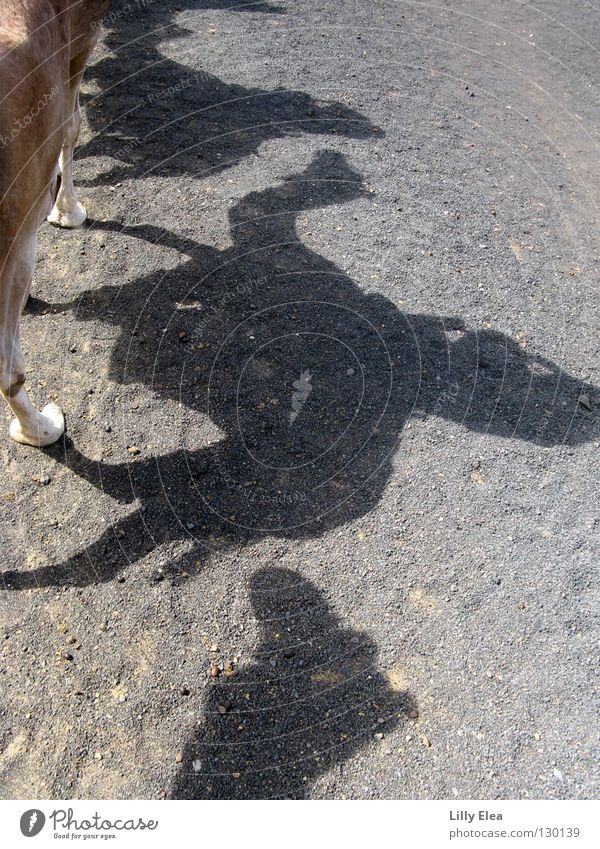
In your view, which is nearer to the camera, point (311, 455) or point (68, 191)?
point (311, 455)

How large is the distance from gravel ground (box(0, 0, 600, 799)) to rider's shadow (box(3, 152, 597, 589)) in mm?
23

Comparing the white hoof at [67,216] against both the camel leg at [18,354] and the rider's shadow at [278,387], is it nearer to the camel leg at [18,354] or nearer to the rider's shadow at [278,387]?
the rider's shadow at [278,387]

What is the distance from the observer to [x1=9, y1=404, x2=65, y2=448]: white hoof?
4.81m

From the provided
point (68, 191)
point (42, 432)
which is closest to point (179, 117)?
point (68, 191)

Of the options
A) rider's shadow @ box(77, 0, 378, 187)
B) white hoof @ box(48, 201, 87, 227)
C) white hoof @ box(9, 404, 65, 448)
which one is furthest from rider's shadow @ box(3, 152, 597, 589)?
rider's shadow @ box(77, 0, 378, 187)

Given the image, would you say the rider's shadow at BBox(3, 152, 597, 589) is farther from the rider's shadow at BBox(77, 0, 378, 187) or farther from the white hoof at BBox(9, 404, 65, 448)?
the rider's shadow at BBox(77, 0, 378, 187)

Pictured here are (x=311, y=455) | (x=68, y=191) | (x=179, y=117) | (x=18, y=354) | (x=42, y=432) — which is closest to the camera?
(x=18, y=354)

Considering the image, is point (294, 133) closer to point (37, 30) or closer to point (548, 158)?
point (548, 158)

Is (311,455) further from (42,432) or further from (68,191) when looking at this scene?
(68,191)

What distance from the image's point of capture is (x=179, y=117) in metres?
7.87

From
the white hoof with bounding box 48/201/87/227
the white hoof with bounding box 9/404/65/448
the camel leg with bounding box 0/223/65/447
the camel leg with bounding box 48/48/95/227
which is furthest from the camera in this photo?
the white hoof with bounding box 48/201/87/227

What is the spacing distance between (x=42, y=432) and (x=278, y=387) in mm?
1724

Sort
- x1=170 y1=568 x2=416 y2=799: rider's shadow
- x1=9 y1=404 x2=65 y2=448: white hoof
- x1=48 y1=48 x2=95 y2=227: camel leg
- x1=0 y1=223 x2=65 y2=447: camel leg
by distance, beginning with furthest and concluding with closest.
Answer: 1. x1=48 y1=48 x2=95 y2=227: camel leg
2. x1=9 y1=404 x2=65 y2=448: white hoof
3. x1=0 y1=223 x2=65 y2=447: camel leg
4. x1=170 y1=568 x2=416 y2=799: rider's shadow

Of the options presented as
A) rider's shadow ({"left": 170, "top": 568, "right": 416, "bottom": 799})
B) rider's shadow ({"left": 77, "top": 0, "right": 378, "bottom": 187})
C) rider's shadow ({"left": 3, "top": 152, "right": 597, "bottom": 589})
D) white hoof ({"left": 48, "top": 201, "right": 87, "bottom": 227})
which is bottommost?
rider's shadow ({"left": 170, "top": 568, "right": 416, "bottom": 799})
